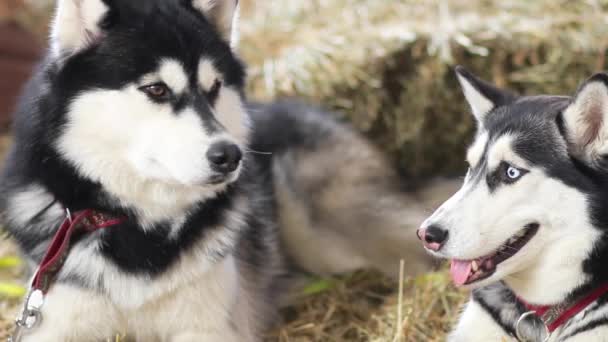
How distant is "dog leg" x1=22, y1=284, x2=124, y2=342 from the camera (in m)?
2.59

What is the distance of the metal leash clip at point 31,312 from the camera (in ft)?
8.38

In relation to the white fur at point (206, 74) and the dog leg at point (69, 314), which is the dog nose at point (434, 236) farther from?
the dog leg at point (69, 314)

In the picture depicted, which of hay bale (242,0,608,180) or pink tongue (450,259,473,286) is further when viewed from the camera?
hay bale (242,0,608,180)

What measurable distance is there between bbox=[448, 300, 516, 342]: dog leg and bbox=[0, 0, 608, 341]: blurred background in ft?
2.95

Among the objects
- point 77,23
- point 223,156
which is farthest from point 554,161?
point 77,23

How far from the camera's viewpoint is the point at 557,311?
2.40 meters

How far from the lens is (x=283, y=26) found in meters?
4.93

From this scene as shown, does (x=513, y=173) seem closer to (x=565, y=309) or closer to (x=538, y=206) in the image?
(x=538, y=206)

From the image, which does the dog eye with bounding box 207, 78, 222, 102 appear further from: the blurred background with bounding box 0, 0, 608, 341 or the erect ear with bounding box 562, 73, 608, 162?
the blurred background with bounding box 0, 0, 608, 341

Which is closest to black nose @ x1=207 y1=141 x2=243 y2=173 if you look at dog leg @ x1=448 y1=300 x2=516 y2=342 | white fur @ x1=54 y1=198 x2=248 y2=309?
white fur @ x1=54 y1=198 x2=248 y2=309

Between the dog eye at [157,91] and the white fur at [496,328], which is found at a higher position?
the dog eye at [157,91]

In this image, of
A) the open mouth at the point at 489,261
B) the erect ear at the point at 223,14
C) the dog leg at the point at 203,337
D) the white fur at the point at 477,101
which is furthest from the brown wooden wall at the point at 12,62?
the open mouth at the point at 489,261

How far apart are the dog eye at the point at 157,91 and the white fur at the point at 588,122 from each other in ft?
4.37

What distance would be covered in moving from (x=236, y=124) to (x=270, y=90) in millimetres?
1732
